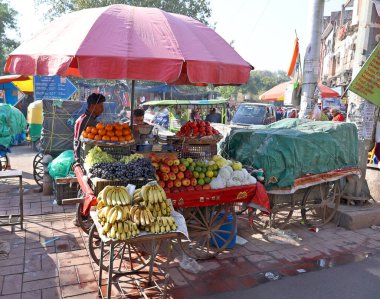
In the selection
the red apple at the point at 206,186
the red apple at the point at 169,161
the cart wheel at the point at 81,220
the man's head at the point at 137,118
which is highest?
the man's head at the point at 137,118

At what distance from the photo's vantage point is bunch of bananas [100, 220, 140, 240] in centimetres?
339

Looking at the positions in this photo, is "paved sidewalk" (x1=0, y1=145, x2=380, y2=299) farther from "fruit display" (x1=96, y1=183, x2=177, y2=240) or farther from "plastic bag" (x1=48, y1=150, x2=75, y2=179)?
"fruit display" (x1=96, y1=183, x2=177, y2=240)

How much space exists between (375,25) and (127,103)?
1715 centimetres

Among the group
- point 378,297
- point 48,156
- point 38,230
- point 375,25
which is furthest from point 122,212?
point 375,25

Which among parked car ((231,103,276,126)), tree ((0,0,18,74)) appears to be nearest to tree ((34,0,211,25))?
tree ((0,0,18,74))

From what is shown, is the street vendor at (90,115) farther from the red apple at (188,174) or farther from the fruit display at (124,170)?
the red apple at (188,174)

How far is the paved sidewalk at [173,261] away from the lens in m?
4.12

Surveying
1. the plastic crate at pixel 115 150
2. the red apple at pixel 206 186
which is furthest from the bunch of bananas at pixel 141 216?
the plastic crate at pixel 115 150

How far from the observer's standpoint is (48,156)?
24.8 feet

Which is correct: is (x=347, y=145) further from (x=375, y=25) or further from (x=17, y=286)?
(x=17, y=286)

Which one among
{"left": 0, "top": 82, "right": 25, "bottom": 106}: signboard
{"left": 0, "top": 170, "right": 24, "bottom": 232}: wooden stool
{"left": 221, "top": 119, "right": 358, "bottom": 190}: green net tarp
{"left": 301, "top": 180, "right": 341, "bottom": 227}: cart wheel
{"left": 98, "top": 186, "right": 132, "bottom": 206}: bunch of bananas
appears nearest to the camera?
{"left": 98, "top": 186, "right": 132, "bottom": 206}: bunch of bananas

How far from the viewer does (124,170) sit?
4.26m

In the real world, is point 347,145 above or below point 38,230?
above

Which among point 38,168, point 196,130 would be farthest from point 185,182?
point 38,168
